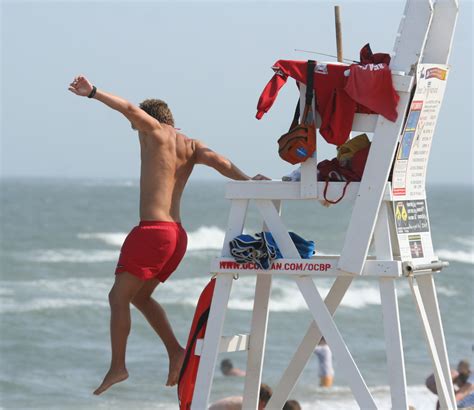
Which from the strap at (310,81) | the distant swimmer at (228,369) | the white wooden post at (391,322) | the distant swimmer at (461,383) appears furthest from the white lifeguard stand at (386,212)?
the distant swimmer at (228,369)

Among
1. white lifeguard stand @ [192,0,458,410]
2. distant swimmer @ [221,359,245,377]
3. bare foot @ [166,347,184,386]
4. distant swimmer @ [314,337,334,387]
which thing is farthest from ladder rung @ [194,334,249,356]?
distant swimmer @ [221,359,245,377]

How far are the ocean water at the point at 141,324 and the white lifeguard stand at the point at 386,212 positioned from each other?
0.45m

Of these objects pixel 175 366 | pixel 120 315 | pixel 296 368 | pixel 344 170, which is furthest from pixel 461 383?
pixel 344 170

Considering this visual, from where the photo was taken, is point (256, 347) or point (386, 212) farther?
point (256, 347)

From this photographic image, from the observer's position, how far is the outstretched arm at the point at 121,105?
246 inches

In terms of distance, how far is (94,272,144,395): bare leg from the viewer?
262 inches

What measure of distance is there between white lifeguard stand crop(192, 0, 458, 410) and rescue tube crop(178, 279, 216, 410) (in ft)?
0.21

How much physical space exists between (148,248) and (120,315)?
0.41 meters

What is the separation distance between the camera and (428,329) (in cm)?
652

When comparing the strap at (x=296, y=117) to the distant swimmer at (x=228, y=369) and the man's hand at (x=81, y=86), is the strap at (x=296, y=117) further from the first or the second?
the distant swimmer at (x=228, y=369)

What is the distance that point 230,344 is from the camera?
21.5 ft

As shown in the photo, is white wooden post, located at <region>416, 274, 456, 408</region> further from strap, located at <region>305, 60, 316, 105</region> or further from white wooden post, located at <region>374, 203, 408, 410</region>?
→ strap, located at <region>305, 60, 316, 105</region>

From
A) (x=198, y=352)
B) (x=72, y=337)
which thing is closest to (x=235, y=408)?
(x=198, y=352)

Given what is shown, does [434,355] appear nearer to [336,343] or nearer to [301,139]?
[336,343]
